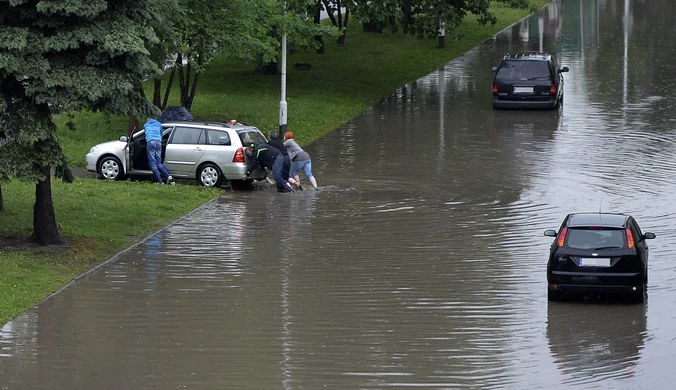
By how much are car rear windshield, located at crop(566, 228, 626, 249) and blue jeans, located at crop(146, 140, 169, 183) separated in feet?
37.1

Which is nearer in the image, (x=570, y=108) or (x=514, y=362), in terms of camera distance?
(x=514, y=362)

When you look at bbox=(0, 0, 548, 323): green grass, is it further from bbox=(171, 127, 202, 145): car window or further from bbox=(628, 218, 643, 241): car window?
bbox=(628, 218, 643, 241): car window

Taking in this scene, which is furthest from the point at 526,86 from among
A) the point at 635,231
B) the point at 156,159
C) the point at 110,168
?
the point at 635,231

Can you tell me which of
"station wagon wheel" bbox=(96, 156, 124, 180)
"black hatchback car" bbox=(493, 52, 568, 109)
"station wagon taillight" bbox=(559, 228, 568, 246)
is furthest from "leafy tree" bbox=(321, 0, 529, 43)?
"station wagon taillight" bbox=(559, 228, 568, 246)

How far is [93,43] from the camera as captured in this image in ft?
59.0

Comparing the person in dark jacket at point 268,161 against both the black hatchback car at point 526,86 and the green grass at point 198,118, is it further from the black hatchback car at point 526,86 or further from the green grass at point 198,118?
the black hatchback car at point 526,86

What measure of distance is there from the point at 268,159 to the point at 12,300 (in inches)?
393

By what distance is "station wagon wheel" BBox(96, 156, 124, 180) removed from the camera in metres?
26.0

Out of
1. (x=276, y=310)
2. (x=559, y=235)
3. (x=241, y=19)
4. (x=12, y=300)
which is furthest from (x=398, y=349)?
(x=241, y=19)

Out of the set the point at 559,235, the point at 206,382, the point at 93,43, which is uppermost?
the point at 93,43

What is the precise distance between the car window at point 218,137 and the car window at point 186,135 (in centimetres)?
29

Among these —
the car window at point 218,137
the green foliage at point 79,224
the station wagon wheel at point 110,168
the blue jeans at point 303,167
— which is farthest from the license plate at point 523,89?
the station wagon wheel at point 110,168

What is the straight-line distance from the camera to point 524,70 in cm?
3522

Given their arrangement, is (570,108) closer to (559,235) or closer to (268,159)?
(268,159)
